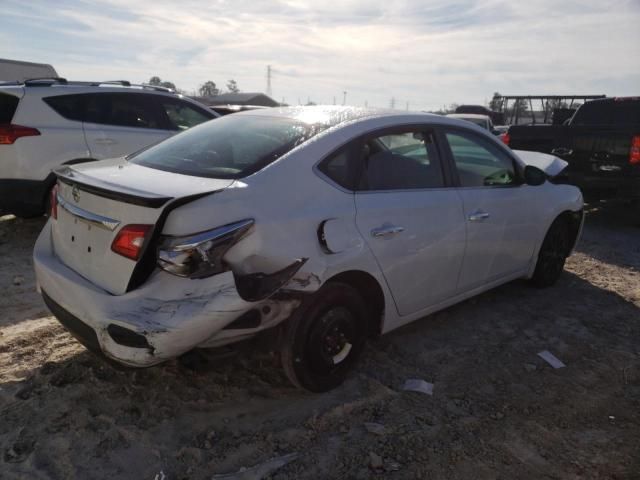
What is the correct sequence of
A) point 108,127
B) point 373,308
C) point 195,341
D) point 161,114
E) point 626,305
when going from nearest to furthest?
point 195,341 < point 373,308 < point 626,305 < point 108,127 < point 161,114

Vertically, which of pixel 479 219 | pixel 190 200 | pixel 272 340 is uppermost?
pixel 190 200

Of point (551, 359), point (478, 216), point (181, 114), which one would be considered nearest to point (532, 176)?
point (478, 216)

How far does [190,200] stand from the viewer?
2.33 metres

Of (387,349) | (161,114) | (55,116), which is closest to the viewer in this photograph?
(387,349)

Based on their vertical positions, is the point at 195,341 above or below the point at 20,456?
above

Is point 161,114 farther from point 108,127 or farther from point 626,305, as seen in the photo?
point 626,305

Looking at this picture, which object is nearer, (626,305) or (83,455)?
(83,455)

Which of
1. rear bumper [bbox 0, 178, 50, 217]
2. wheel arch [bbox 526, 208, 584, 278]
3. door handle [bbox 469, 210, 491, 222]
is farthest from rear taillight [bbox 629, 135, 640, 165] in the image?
rear bumper [bbox 0, 178, 50, 217]

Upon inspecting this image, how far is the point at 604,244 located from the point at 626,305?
2.35 m

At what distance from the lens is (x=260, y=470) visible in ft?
7.68

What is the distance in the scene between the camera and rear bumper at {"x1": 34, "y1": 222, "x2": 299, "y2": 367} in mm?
2254

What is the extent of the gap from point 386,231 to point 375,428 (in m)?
1.08

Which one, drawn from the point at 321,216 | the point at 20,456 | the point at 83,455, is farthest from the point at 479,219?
the point at 20,456

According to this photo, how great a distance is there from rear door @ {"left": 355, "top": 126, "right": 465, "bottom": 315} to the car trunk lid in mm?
928
